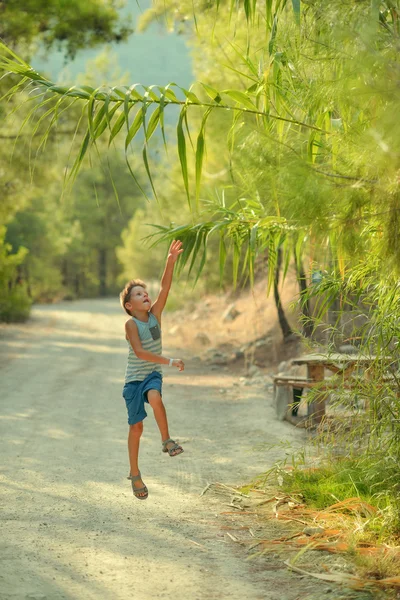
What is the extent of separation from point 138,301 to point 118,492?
1622 millimetres

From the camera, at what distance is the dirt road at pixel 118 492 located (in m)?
4.43

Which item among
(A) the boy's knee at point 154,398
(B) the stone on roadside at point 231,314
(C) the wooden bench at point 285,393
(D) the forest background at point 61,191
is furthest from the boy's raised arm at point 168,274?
(B) the stone on roadside at point 231,314

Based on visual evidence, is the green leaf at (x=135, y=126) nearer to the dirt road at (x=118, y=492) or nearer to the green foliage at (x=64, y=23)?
the dirt road at (x=118, y=492)

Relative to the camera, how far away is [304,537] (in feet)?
17.1

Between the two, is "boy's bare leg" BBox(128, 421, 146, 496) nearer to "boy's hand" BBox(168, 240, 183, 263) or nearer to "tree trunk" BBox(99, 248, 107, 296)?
"boy's hand" BBox(168, 240, 183, 263)

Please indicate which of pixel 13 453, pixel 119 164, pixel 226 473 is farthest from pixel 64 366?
pixel 119 164

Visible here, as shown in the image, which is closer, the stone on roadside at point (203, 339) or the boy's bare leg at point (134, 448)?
the boy's bare leg at point (134, 448)

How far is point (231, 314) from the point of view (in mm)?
22703

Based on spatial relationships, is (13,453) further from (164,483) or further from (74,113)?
(74,113)

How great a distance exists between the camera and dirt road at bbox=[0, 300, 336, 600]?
4.43 meters

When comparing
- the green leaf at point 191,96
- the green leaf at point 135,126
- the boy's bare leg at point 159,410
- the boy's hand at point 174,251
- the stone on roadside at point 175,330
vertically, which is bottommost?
the stone on roadside at point 175,330

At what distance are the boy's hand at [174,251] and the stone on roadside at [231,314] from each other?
16495mm

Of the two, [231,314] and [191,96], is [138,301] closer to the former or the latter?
[191,96]

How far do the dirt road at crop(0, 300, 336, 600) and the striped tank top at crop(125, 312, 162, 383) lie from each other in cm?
97
